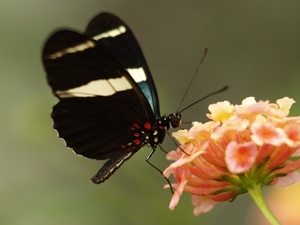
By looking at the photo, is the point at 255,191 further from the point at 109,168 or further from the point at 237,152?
the point at 109,168

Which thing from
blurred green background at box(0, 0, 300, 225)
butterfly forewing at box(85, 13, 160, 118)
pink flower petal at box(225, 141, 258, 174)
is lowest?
blurred green background at box(0, 0, 300, 225)

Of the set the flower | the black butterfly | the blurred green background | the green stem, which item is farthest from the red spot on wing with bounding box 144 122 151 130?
the blurred green background

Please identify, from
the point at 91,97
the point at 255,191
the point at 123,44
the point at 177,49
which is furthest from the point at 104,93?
the point at 177,49

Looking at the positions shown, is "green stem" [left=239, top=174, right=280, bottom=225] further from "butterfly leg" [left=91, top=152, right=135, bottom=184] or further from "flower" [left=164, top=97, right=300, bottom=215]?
"butterfly leg" [left=91, top=152, right=135, bottom=184]

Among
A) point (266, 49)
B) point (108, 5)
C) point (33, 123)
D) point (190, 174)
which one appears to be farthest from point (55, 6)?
point (190, 174)

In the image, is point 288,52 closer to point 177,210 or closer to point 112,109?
point 177,210
